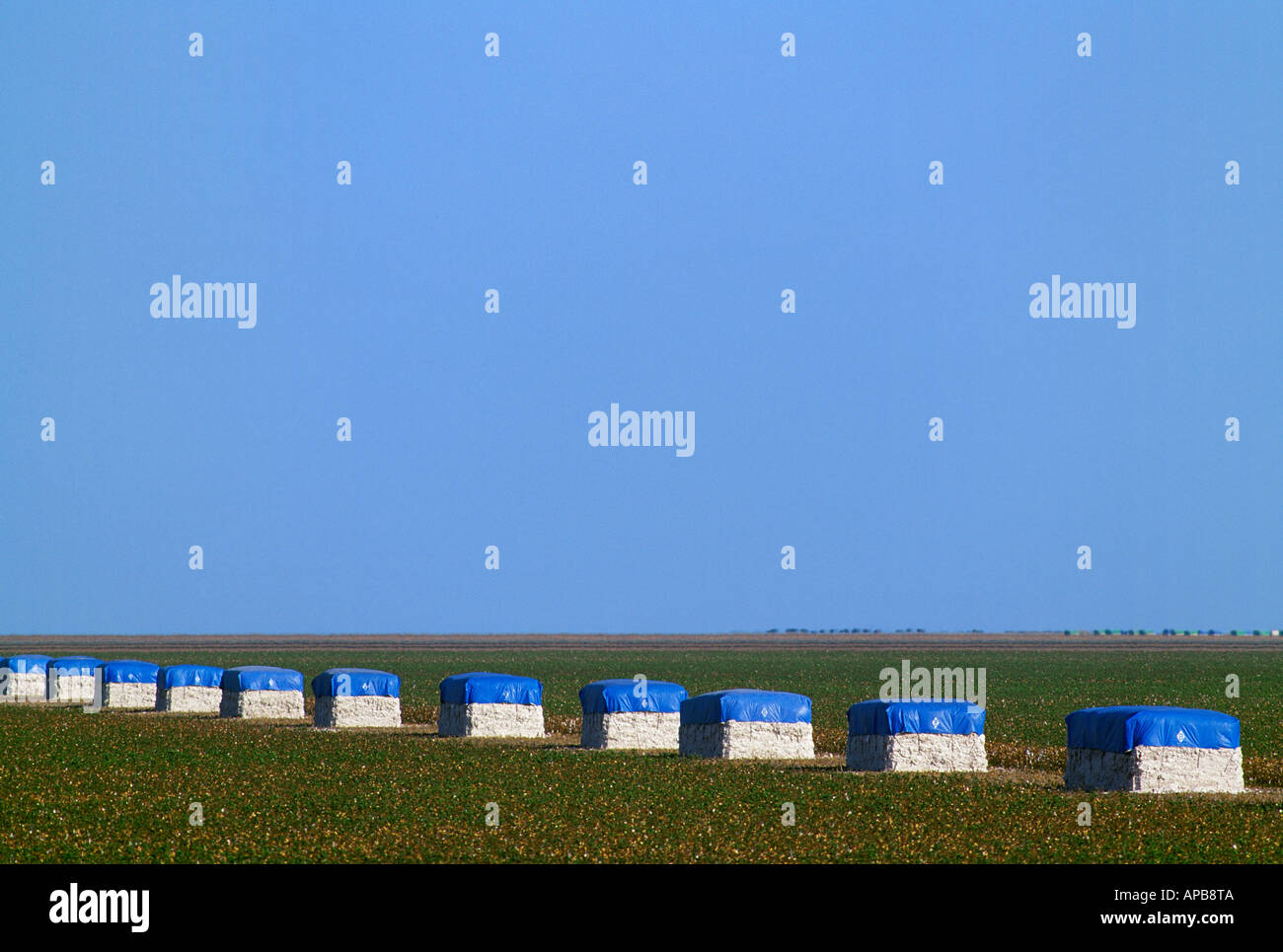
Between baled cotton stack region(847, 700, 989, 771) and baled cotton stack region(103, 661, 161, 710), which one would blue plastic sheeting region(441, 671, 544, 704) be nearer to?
baled cotton stack region(847, 700, 989, 771)

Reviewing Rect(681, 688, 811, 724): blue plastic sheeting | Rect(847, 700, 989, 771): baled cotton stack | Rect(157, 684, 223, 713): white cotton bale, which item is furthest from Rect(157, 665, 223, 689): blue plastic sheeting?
Rect(847, 700, 989, 771): baled cotton stack

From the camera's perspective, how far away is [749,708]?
135 ft

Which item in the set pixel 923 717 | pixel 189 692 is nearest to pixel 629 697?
pixel 923 717

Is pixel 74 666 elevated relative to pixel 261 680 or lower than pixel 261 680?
elevated

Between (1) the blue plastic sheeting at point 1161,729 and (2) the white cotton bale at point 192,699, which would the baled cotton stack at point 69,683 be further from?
(1) the blue plastic sheeting at point 1161,729

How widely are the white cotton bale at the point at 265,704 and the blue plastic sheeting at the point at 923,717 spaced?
29640 mm

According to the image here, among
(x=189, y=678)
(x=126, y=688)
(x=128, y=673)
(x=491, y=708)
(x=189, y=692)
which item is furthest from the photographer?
(x=128, y=673)

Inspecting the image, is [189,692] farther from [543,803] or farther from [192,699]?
[543,803]

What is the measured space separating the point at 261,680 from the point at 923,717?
105ft

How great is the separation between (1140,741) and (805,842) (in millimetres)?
10574

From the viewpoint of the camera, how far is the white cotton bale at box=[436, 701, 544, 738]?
49.4 m
